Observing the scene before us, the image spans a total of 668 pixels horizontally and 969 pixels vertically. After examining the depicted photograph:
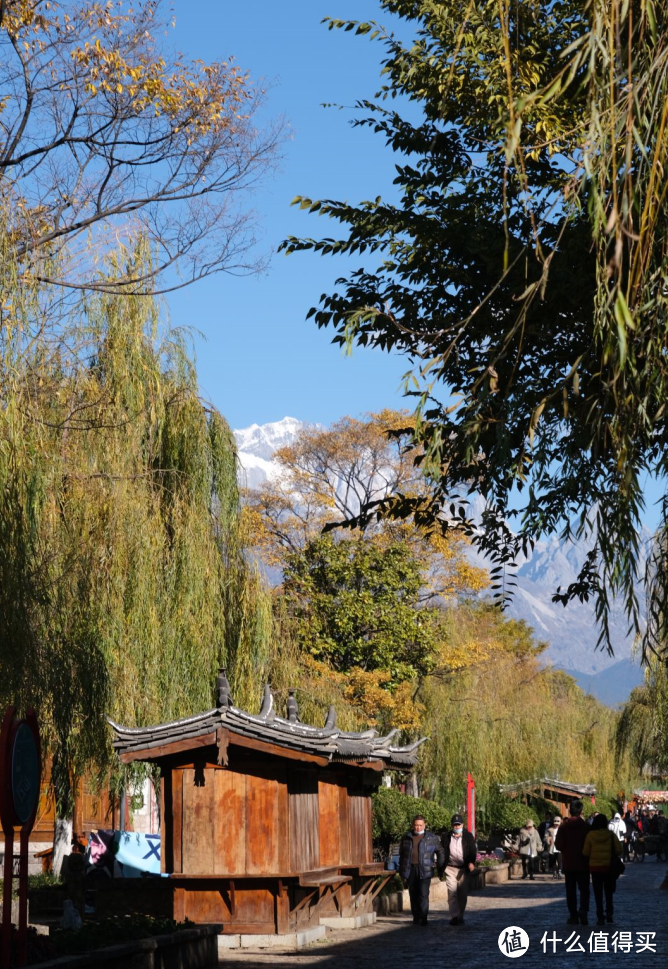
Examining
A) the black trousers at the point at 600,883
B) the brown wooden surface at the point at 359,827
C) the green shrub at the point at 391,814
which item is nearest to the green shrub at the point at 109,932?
the black trousers at the point at 600,883

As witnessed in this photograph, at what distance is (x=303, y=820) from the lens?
1739 cm

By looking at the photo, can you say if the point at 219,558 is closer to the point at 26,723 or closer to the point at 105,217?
the point at 105,217

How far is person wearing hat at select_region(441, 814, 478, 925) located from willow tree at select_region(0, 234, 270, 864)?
443cm

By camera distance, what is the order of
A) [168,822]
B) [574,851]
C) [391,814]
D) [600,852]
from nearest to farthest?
[168,822]
[600,852]
[574,851]
[391,814]

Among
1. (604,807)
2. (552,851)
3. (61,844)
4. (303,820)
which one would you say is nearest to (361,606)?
(61,844)

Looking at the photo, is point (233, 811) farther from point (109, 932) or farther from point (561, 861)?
point (561, 861)

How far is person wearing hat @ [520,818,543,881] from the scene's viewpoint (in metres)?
35.8

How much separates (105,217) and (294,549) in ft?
66.0

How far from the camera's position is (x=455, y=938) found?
56.3ft

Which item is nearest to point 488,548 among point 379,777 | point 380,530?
point 379,777

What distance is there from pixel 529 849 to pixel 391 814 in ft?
23.6

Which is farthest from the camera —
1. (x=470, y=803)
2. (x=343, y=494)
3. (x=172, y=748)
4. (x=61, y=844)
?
(x=343, y=494)

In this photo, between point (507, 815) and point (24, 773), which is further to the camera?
point (507, 815)

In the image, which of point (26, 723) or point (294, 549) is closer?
point (26, 723)
